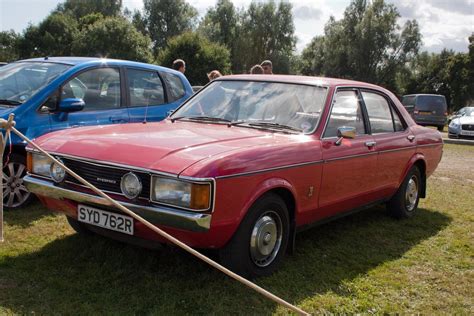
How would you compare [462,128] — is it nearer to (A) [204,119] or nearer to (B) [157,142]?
(A) [204,119]

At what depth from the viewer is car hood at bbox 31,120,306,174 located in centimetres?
339

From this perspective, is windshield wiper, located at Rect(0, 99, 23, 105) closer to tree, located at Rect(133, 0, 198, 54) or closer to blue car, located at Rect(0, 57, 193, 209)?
blue car, located at Rect(0, 57, 193, 209)

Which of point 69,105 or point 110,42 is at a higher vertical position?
point 110,42

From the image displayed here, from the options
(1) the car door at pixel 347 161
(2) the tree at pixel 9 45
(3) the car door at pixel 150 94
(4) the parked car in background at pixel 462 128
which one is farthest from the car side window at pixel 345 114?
(2) the tree at pixel 9 45

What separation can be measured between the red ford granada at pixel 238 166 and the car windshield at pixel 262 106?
0.01m

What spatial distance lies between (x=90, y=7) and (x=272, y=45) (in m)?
28.0

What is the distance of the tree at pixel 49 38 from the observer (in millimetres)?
51125

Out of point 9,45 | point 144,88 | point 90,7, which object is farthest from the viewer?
point 90,7

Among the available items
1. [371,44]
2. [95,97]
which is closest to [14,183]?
[95,97]

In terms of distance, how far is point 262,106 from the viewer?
464 centimetres

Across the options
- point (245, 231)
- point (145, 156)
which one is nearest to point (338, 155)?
point (245, 231)

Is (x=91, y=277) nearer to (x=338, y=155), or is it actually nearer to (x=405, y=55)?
(x=338, y=155)

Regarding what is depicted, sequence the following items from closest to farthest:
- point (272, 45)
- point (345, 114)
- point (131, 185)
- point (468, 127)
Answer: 1. point (131, 185)
2. point (345, 114)
3. point (468, 127)
4. point (272, 45)

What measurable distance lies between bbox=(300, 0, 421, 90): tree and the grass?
47.8 m
